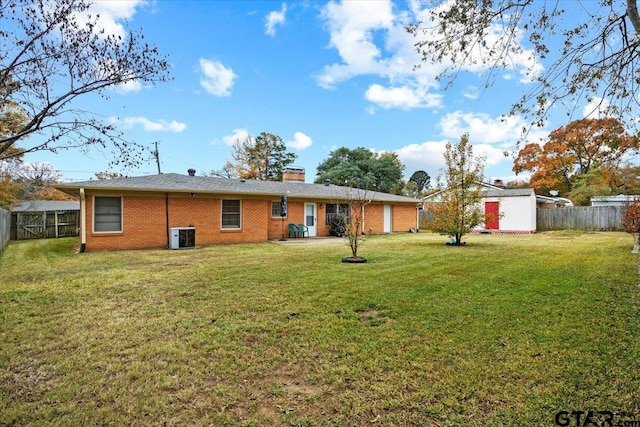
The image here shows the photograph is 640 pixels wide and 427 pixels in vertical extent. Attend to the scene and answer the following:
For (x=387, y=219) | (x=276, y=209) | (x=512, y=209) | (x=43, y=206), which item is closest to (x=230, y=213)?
(x=276, y=209)

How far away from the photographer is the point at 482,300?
5.12 meters

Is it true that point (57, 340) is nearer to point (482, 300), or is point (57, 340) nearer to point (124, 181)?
point (482, 300)

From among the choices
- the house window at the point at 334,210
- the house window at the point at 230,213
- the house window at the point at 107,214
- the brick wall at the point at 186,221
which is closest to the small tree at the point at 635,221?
the house window at the point at 334,210

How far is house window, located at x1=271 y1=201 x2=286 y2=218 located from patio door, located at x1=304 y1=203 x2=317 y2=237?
154 centimetres

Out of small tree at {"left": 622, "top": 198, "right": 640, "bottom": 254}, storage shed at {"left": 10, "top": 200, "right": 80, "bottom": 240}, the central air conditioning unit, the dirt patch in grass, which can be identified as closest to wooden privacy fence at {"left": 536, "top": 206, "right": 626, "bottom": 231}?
small tree at {"left": 622, "top": 198, "right": 640, "bottom": 254}

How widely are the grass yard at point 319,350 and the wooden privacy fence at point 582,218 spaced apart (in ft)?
58.0

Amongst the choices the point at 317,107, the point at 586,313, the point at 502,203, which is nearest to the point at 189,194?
the point at 317,107

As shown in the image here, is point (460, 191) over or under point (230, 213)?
over

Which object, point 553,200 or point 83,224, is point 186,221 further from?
point 553,200

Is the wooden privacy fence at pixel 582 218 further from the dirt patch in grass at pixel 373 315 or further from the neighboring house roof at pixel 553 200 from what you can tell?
the dirt patch in grass at pixel 373 315

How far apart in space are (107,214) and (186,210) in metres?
2.66

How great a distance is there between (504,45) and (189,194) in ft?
38.1

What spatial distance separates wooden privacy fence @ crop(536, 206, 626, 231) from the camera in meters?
20.5

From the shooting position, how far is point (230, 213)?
47.6ft
